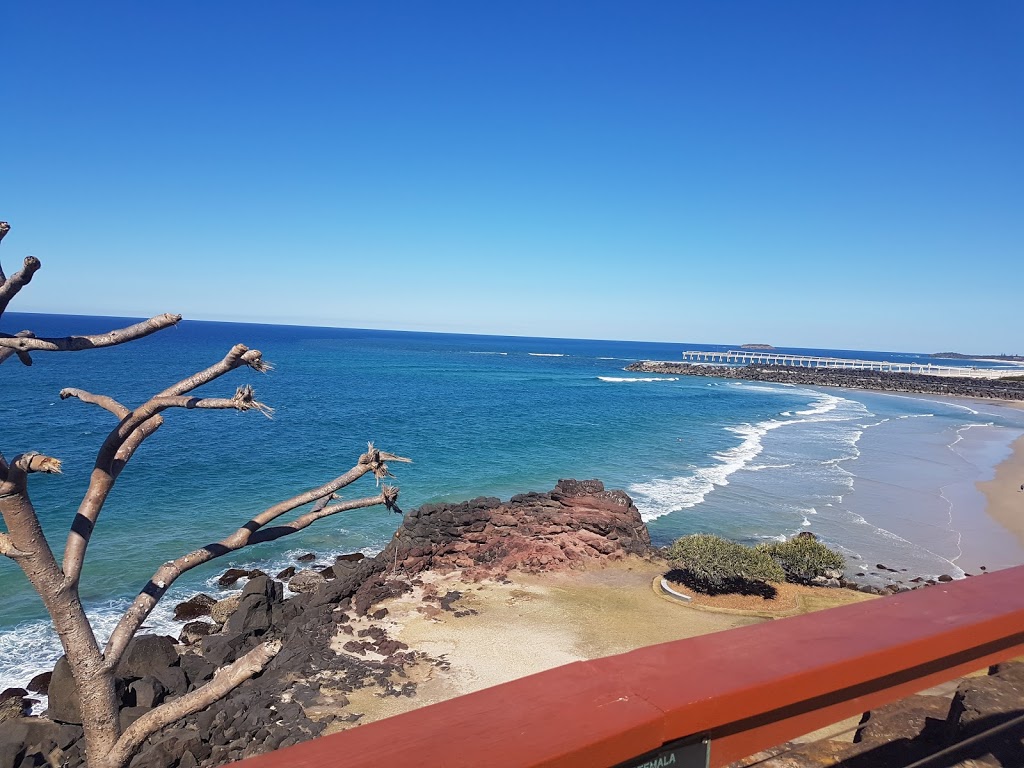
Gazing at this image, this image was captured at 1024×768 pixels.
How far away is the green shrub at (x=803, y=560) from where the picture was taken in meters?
18.9

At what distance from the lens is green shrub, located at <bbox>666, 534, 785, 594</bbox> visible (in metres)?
17.4

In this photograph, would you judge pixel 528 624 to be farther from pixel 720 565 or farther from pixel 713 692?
pixel 713 692

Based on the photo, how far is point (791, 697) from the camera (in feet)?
5.29

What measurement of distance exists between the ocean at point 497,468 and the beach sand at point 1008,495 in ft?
2.15

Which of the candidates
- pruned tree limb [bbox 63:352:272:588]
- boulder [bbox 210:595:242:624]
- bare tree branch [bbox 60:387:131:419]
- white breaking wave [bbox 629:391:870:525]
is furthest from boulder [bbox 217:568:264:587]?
pruned tree limb [bbox 63:352:272:588]

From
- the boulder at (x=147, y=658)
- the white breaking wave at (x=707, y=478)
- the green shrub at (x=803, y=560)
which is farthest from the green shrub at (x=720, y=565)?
the boulder at (x=147, y=658)

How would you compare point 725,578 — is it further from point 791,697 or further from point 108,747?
point 791,697

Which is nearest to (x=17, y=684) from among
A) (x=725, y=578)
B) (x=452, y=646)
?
(x=452, y=646)

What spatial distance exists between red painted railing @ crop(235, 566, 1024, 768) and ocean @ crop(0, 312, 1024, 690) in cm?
1658

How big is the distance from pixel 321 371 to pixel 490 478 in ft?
224

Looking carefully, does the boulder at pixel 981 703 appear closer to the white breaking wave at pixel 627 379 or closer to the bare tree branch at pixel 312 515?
the bare tree branch at pixel 312 515

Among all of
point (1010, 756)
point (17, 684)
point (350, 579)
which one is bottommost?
point (17, 684)

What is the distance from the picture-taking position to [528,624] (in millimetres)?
15805

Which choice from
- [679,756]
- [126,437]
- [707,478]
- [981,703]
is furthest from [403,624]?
[707,478]
